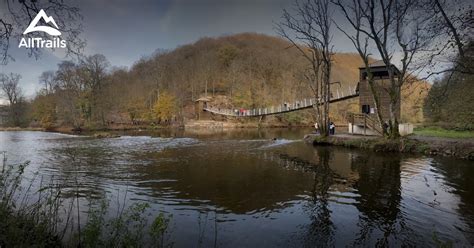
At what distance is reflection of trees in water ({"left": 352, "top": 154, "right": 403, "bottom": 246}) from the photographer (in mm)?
5277

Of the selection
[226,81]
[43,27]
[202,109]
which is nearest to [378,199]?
[43,27]

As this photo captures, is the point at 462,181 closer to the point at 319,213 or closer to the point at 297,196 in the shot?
the point at 297,196

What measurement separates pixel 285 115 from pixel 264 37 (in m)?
85.4

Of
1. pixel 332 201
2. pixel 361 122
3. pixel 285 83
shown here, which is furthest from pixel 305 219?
pixel 285 83

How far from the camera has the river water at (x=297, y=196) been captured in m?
5.13

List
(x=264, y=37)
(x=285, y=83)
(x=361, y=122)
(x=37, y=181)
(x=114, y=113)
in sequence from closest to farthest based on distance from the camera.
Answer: (x=37, y=181), (x=361, y=122), (x=114, y=113), (x=285, y=83), (x=264, y=37)

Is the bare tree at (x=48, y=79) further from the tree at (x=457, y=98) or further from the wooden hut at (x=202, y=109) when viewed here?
the tree at (x=457, y=98)

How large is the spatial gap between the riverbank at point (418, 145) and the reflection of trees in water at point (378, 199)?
2.99 metres

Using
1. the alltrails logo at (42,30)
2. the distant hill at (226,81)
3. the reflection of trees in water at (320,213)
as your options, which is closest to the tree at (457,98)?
the reflection of trees in water at (320,213)

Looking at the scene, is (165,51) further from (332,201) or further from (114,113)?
(332,201)

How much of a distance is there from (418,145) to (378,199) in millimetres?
9410

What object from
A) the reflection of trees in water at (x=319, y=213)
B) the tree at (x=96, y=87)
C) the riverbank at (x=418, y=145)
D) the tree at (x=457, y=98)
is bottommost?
the reflection of trees in water at (x=319, y=213)

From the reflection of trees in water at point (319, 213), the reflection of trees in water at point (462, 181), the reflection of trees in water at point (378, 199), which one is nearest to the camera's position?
the reflection of trees in water at point (319, 213)

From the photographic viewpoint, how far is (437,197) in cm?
728
